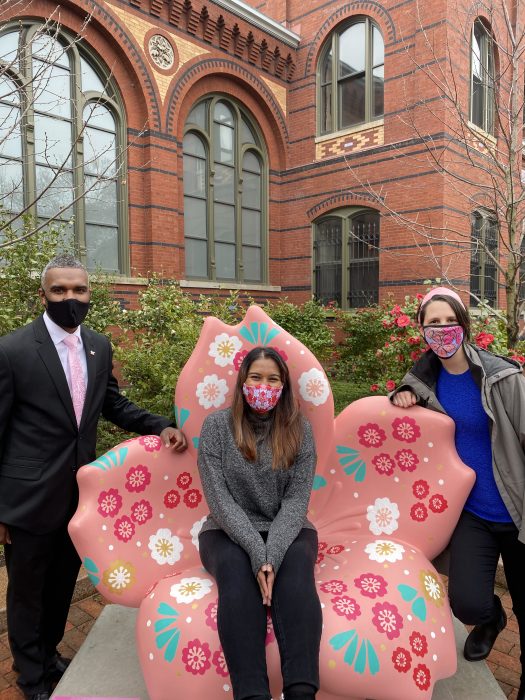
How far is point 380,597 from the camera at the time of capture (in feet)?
6.53

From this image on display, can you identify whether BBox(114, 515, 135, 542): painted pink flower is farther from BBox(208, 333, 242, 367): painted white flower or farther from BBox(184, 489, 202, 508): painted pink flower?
BBox(208, 333, 242, 367): painted white flower

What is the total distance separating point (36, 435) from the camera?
2201 mm

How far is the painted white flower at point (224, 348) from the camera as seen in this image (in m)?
2.50

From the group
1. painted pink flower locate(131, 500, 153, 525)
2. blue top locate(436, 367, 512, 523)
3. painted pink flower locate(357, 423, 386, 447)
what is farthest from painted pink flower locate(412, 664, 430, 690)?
painted pink flower locate(131, 500, 153, 525)

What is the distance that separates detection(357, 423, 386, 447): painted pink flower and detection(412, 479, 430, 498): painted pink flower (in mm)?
241

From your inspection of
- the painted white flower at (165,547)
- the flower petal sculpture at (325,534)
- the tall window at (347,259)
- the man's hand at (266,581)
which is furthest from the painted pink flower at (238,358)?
the tall window at (347,259)

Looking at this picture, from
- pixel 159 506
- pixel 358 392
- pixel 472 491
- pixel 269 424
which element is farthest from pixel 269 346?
pixel 358 392

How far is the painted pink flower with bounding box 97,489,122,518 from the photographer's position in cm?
226

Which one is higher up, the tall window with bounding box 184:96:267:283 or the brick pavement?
the tall window with bounding box 184:96:267:283

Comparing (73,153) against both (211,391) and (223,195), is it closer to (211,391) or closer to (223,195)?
(223,195)

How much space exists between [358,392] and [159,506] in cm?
661

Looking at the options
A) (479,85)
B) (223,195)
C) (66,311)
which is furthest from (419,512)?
(223,195)

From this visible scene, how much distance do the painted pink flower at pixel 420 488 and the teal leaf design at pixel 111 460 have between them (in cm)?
133

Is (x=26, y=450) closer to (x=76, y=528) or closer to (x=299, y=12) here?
(x=76, y=528)
